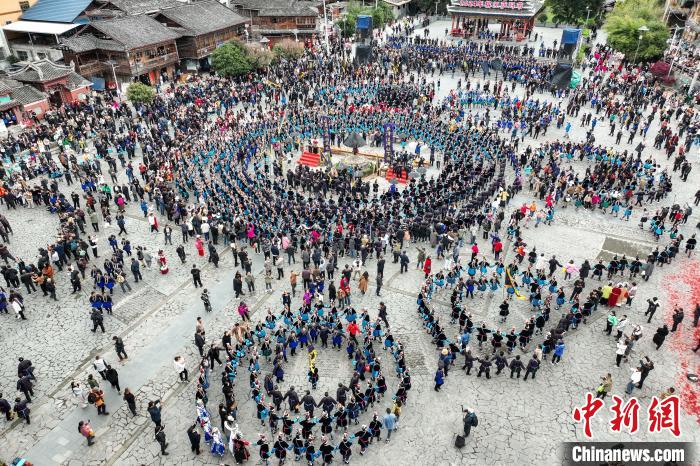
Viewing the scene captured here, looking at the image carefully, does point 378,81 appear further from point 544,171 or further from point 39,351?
point 39,351

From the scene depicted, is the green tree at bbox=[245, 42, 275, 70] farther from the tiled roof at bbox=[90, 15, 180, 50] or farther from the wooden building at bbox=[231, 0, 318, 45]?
the wooden building at bbox=[231, 0, 318, 45]

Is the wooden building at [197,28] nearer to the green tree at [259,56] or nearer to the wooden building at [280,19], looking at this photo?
the wooden building at [280,19]

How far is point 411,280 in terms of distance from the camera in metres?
23.0

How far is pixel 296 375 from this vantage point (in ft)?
58.5

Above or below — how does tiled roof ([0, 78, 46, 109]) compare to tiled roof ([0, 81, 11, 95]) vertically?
below

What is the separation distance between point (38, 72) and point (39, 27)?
1348 cm

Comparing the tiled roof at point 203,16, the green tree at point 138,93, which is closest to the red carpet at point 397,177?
the green tree at point 138,93

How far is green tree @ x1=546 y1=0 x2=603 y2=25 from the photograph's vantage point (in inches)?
2665

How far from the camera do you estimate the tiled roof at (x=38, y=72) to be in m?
43.2

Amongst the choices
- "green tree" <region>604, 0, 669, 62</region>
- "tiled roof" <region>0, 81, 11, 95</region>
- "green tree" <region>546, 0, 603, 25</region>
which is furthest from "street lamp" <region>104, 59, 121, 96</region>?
"green tree" <region>546, 0, 603, 25</region>

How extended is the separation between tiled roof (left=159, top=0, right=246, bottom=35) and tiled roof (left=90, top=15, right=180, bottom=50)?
229cm

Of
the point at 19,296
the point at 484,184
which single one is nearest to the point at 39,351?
the point at 19,296

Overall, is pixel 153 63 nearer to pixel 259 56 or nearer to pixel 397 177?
pixel 259 56

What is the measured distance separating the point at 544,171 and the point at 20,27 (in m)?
55.9
